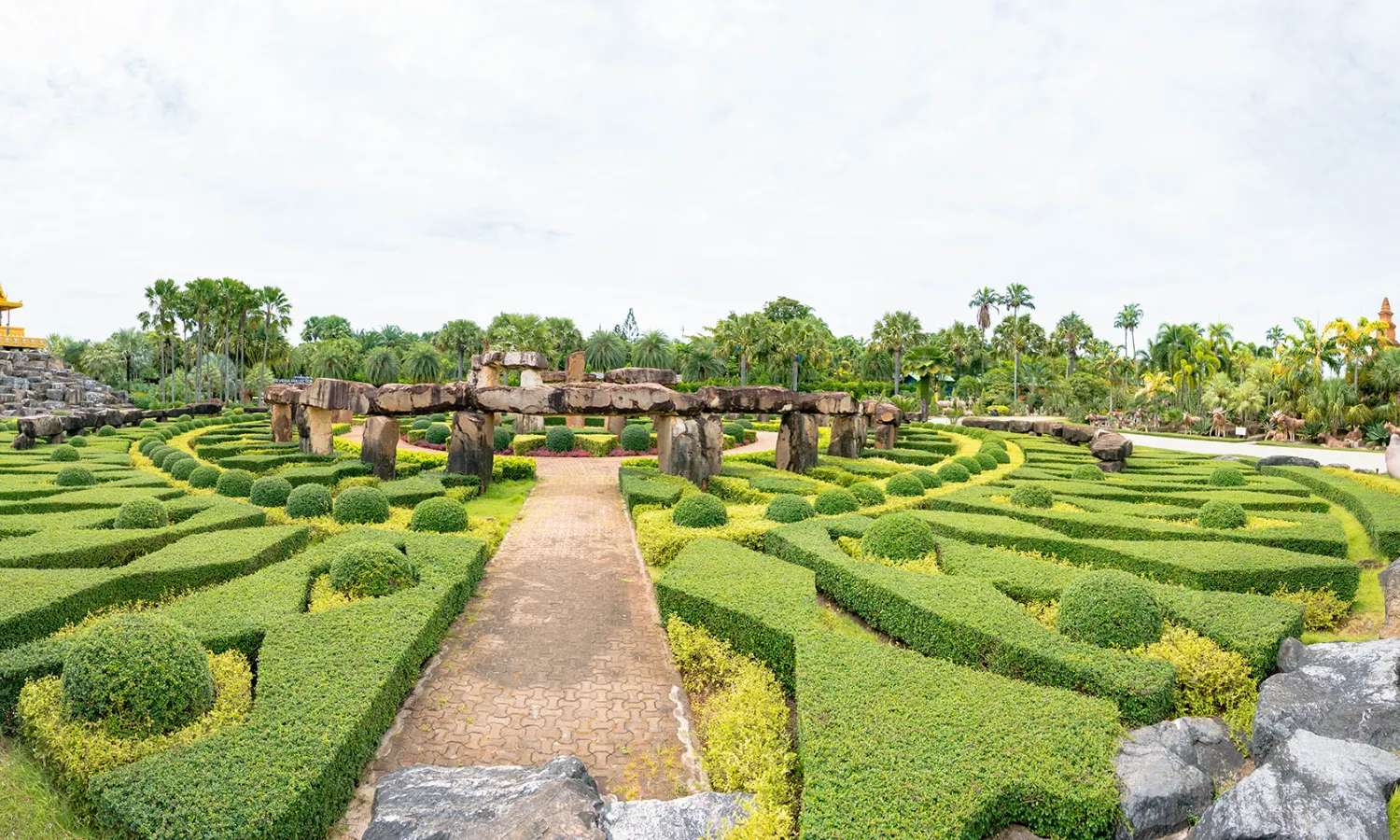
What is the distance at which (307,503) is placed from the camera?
1698cm

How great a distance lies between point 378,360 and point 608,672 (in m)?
79.6

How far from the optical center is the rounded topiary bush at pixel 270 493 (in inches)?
705

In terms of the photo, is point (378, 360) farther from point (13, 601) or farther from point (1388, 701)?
point (1388, 701)

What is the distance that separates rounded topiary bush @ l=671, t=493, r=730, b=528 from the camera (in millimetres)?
16750

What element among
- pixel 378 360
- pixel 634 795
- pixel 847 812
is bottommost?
pixel 634 795

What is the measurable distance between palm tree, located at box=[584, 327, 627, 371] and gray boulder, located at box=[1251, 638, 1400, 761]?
75219 mm

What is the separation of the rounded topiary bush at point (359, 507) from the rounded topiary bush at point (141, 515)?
326 cm

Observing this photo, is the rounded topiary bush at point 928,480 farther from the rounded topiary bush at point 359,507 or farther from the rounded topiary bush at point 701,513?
the rounded topiary bush at point 359,507

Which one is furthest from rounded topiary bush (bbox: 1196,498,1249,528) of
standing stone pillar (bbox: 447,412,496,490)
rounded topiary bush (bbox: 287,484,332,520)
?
standing stone pillar (bbox: 447,412,496,490)

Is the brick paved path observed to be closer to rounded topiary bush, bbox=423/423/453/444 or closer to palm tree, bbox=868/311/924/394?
rounded topiary bush, bbox=423/423/453/444

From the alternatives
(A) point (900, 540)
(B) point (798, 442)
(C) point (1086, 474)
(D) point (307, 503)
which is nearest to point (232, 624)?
(D) point (307, 503)

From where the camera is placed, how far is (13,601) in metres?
10.0

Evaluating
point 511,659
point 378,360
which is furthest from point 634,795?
point 378,360

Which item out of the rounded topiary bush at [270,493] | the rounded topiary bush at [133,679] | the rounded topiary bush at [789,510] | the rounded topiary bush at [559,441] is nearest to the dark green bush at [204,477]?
the rounded topiary bush at [270,493]
